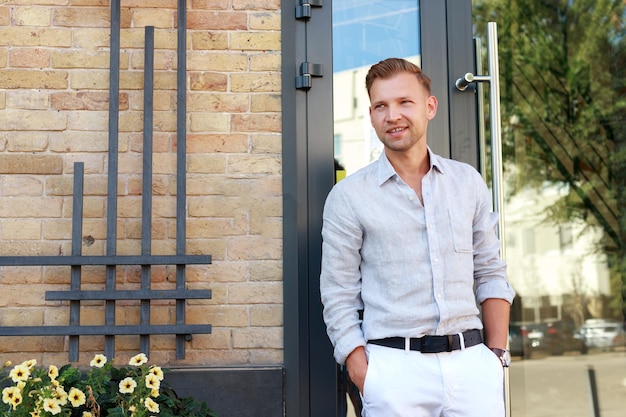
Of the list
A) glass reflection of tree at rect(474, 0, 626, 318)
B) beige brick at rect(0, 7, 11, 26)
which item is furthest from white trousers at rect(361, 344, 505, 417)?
glass reflection of tree at rect(474, 0, 626, 318)

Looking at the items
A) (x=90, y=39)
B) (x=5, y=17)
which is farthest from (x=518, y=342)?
(x=5, y=17)

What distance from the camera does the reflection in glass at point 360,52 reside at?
297 cm

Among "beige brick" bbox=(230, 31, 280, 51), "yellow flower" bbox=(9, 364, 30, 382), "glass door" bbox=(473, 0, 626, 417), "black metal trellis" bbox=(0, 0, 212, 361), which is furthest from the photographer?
"glass door" bbox=(473, 0, 626, 417)

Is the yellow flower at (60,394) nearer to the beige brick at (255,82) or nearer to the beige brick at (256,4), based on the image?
the beige brick at (255,82)

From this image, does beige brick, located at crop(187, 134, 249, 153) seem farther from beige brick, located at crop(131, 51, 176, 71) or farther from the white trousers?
the white trousers

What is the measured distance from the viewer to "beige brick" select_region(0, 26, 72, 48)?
2.92m

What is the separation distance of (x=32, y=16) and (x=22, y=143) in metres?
0.50

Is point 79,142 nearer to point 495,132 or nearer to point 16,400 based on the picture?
point 16,400

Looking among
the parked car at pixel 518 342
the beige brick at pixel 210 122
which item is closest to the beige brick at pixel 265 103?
the beige brick at pixel 210 122

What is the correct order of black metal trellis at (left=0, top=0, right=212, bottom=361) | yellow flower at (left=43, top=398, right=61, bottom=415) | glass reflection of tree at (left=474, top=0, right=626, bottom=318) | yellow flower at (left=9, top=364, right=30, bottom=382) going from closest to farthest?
yellow flower at (left=43, top=398, right=61, bottom=415) → yellow flower at (left=9, top=364, right=30, bottom=382) → black metal trellis at (left=0, top=0, right=212, bottom=361) → glass reflection of tree at (left=474, top=0, right=626, bottom=318)

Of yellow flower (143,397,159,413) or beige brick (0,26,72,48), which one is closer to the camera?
yellow flower (143,397,159,413)

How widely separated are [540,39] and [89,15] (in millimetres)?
4174

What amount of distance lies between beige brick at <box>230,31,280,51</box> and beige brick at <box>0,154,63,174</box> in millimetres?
825

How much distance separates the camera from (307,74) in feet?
9.59
